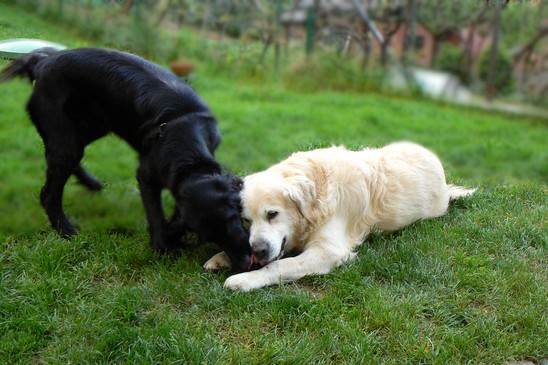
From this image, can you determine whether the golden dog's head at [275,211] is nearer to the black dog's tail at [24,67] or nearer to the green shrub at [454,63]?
the black dog's tail at [24,67]

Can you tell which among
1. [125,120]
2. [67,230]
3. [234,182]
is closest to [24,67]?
[125,120]

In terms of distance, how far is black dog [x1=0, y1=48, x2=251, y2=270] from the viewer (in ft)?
Answer: 12.4

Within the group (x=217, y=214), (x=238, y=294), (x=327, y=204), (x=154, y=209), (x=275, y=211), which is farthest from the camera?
(x=154, y=209)

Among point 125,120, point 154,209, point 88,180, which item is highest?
point 125,120

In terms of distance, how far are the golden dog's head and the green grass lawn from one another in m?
0.32

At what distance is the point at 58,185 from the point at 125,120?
75cm

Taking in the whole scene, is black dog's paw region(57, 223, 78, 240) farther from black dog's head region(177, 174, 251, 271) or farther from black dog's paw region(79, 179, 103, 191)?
black dog's head region(177, 174, 251, 271)

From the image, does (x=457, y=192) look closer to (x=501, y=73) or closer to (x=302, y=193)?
(x=302, y=193)

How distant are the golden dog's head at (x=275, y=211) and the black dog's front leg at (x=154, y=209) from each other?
691 millimetres

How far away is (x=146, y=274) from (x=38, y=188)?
155 centimetres

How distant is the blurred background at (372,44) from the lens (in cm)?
849

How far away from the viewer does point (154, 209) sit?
4.03m

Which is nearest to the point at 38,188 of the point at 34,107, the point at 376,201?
the point at 34,107

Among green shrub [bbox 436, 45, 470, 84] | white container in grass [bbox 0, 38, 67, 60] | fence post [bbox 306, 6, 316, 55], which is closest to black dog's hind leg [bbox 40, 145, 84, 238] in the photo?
white container in grass [bbox 0, 38, 67, 60]
